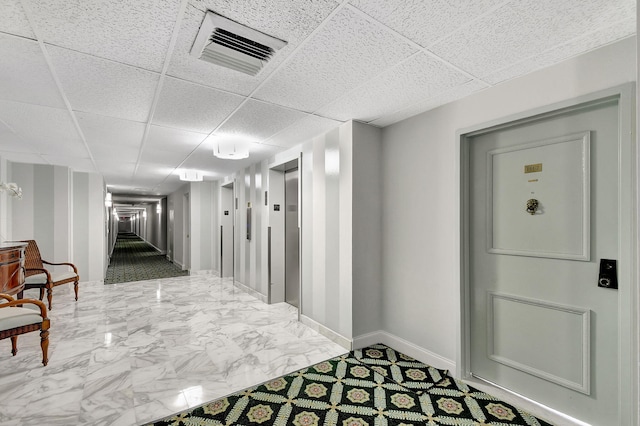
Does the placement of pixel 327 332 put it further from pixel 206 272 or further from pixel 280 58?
pixel 206 272

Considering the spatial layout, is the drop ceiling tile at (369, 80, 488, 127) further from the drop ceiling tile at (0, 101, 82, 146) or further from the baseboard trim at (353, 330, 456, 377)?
the drop ceiling tile at (0, 101, 82, 146)

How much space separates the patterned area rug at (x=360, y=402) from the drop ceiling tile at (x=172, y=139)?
3190 millimetres

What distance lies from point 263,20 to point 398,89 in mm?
1424

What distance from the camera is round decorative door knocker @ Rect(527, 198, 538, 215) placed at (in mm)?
2420

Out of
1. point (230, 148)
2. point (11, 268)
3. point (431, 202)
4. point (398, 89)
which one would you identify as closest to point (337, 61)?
point (398, 89)

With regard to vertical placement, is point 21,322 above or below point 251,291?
above

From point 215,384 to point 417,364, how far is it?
207 centimetres

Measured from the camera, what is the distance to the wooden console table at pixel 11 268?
359 cm

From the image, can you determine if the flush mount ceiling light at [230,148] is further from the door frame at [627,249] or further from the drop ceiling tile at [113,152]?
the door frame at [627,249]

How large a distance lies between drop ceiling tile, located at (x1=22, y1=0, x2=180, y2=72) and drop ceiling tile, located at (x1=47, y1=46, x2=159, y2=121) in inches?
6.0

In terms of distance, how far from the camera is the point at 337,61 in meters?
2.21

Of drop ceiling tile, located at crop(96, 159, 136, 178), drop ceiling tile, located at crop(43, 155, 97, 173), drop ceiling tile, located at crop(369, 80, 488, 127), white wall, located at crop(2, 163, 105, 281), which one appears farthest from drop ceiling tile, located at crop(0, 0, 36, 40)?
white wall, located at crop(2, 163, 105, 281)

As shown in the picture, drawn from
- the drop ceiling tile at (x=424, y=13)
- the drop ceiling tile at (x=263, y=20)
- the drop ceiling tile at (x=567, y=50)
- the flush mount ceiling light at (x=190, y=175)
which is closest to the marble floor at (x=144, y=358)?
the flush mount ceiling light at (x=190, y=175)

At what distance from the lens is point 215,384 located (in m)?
2.74
